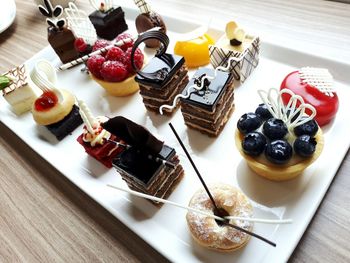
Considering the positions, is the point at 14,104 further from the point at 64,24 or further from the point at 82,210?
the point at 82,210

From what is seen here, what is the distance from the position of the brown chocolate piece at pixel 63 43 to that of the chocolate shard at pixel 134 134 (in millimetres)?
1110

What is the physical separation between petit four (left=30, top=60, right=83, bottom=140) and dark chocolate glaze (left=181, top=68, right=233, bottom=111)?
656 millimetres

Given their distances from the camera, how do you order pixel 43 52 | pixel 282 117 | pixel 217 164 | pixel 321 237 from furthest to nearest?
1. pixel 43 52
2. pixel 217 164
3. pixel 282 117
4. pixel 321 237

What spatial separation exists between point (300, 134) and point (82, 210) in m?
0.97

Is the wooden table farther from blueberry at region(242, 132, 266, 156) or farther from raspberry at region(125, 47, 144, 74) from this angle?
raspberry at region(125, 47, 144, 74)

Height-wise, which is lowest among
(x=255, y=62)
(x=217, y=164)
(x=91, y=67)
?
(x=217, y=164)

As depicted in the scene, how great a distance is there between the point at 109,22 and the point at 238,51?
976 millimetres

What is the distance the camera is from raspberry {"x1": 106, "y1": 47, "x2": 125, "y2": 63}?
1.80 m

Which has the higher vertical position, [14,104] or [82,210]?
[14,104]

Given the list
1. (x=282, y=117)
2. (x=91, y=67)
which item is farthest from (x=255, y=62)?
(x=91, y=67)

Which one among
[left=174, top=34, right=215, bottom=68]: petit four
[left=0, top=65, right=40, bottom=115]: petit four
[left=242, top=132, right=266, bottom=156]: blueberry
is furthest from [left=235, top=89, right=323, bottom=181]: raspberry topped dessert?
[left=0, top=65, right=40, bottom=115]: petit four

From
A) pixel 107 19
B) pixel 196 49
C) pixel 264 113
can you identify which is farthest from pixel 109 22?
pixel 264 113

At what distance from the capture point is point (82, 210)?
1441mm

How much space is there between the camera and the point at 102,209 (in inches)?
56.0
